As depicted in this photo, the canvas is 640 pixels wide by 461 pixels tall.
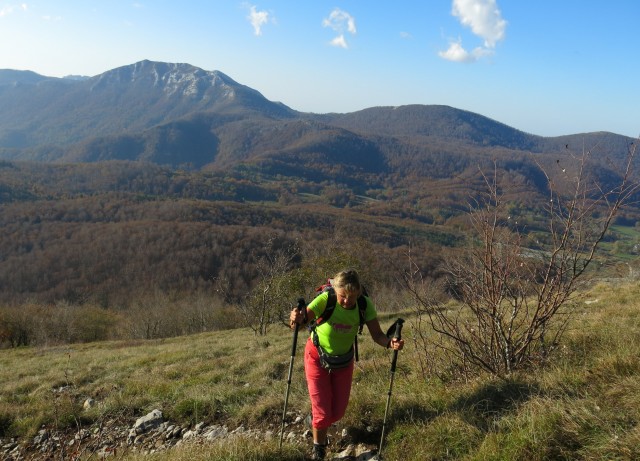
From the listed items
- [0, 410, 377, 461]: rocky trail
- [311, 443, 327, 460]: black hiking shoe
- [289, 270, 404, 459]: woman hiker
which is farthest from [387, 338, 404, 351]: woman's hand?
[311, 443, 327, 460]: black hiking shoe

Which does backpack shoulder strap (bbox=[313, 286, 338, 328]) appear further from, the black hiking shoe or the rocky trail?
the rocky trail

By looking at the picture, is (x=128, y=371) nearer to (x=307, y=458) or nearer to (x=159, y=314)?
(x=307, y=458)

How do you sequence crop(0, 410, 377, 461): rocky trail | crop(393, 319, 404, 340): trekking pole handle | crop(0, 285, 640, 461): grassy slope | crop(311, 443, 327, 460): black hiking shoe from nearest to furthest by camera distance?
crop(0, 285, 640, 461): grassy slope → crop(311, 443, 327, 460): black hiking shoe → crop(393, 319, 404, 340): trekking pole handle → crop(0, 410, 377, 461): rocky trail

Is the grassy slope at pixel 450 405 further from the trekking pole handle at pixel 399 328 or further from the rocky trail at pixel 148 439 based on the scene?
the trekking pole handle at pixel 399 328

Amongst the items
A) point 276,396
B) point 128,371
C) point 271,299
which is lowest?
point 271,299

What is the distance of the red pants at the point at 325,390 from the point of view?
4.04m

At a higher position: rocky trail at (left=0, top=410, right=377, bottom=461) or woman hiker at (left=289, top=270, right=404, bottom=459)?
woman hiker at (left=289, top=270, right=404, bottom=459)

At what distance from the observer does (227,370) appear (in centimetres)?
841

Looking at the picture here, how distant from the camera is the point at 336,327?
13.5 feet

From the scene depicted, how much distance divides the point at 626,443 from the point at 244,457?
3088mm

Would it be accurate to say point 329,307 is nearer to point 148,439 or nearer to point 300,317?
point 300,317

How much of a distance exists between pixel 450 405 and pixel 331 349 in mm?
1446

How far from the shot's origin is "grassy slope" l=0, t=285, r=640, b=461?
3275mm

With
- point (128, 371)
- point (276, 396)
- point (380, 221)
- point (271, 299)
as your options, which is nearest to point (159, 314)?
point (271, 299)
